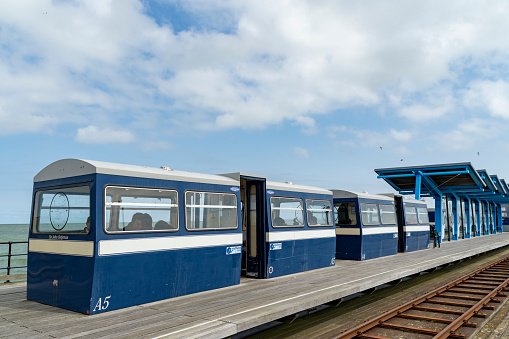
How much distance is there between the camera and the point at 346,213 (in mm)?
14703

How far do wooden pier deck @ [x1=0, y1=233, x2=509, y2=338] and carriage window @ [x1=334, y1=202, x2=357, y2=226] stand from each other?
14.8 feet

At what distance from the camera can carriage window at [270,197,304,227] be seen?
10.4 meters

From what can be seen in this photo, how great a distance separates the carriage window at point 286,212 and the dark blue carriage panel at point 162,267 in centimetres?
156

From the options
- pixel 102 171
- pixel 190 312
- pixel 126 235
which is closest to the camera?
pixel 190 312

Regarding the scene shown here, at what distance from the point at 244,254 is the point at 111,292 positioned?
180 inches

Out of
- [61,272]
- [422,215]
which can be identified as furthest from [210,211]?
[422,215]

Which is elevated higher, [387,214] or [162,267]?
[387,214]

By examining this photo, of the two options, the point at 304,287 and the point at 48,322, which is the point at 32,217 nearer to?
the point at 48,322

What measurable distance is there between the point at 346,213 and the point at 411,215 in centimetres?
575

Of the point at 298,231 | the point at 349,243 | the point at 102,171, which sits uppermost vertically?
the point at 102,171

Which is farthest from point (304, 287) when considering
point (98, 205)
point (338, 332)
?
point (98, 205)

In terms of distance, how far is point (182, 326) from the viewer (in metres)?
5.68

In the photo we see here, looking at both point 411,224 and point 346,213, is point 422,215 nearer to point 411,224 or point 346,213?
point 411,224

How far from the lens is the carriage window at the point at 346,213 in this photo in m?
14.5
